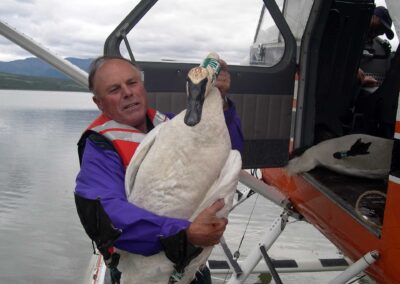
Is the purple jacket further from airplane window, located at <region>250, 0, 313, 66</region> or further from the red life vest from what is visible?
airplane window, located at <region>250, 0, 313, 66</region>

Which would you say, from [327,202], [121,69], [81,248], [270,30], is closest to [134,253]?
[121,69]

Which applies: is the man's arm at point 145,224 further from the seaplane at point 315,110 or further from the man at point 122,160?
the seaplane at point 315,110

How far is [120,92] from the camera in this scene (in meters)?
1.79

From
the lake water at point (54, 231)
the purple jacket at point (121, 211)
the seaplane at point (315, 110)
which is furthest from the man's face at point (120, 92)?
the lake water at point (54, 231)

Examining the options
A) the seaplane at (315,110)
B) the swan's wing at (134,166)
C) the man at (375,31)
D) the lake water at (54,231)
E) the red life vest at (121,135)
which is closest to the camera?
the swan's wing at (134,166)

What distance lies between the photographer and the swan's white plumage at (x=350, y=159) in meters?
3.01

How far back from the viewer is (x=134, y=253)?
1.52m

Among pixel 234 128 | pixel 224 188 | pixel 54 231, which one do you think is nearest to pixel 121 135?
pixel 224 188

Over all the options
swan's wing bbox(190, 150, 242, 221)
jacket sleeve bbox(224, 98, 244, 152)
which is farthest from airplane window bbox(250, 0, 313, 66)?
swan's wing bbox(190, 150, 242, 221)

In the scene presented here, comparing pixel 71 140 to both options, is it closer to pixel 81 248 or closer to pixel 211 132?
pixel 81 248

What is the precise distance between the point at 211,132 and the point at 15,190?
1429 centimetres

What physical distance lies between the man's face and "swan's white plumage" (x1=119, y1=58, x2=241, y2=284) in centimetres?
31

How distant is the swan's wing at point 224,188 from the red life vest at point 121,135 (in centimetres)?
36

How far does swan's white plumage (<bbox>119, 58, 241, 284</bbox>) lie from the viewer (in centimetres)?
150
